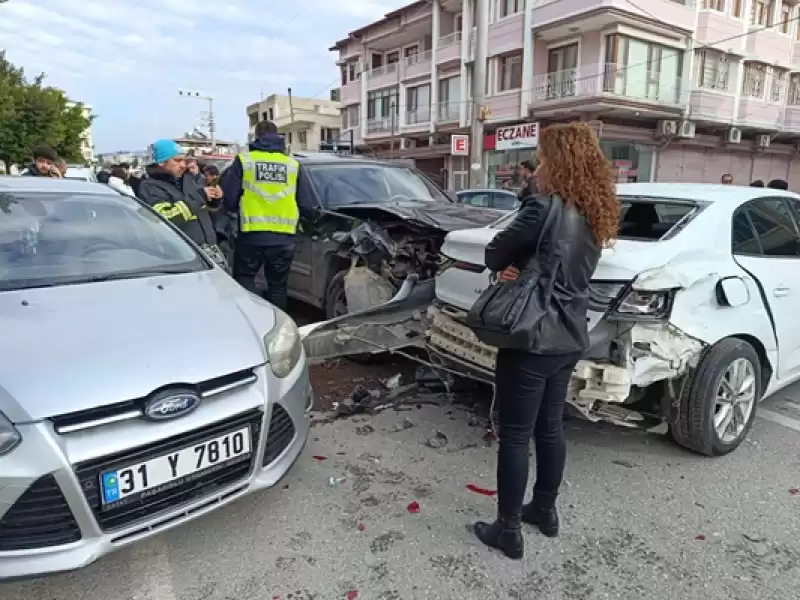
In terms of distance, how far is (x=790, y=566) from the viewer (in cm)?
242

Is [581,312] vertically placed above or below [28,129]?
below

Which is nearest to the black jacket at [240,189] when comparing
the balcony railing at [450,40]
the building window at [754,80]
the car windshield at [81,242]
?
the car windshield at [81,242]

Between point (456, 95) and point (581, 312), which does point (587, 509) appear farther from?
point (456, 95)

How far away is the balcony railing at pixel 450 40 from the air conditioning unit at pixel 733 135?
507 inches

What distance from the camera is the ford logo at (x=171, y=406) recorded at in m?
2.06

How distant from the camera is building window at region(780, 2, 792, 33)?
27706mm

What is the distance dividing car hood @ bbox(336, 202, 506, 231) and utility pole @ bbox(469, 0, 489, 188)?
8.41 metres

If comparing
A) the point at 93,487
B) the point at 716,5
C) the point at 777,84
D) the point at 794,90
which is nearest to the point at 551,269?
the point at 93,487

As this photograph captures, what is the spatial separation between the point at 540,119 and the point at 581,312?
23.6 meters

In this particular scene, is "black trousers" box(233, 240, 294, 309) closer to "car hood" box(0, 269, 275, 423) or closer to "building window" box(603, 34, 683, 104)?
"car hood" box(0, 269, 275, 423)

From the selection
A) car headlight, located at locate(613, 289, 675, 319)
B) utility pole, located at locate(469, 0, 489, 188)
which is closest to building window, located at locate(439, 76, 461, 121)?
utility pole, located at locate(469, 0, 489, 188)

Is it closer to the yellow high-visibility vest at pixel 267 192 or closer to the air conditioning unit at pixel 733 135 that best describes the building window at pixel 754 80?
the air conditioning unit at pixel 733 135

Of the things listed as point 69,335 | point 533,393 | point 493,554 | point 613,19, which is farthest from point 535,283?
point 613,19

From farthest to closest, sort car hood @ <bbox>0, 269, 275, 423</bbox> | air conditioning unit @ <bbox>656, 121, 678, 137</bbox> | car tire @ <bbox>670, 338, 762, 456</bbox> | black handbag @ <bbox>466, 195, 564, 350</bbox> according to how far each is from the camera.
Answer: air conditioning unit @ <bbox>656, 121, 678, 137</bbox> → car tire @ <bbox>670, 338, 762, 456</bbox> → black handbag @ <bbox>466, 195, 564, 350</bbox> → car hood @ <bbox>0, 269, 275, 423</bbox>
